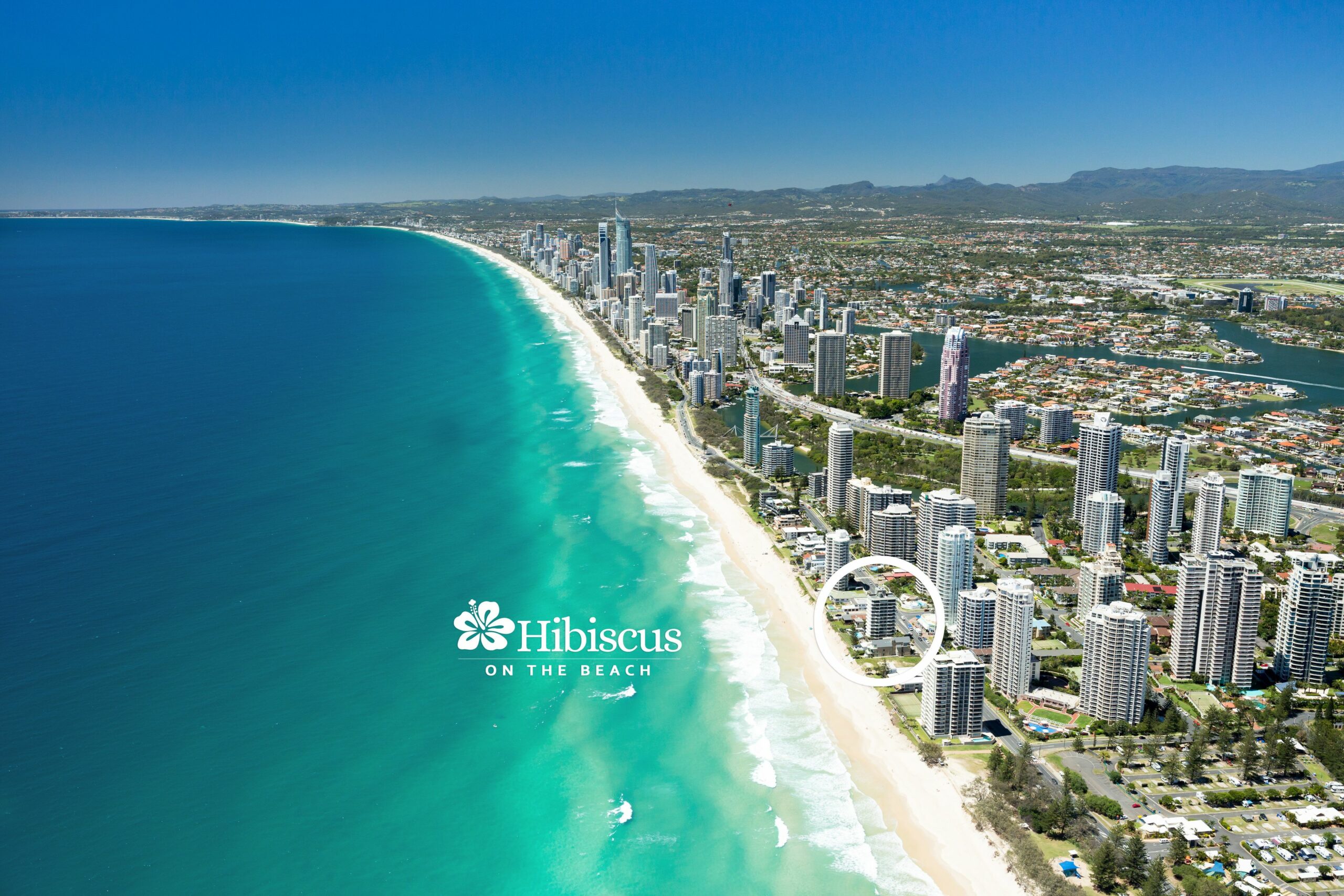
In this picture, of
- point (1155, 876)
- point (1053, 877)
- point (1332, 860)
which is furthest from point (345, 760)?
point (1332, 860)

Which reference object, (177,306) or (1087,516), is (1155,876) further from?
(177,306)

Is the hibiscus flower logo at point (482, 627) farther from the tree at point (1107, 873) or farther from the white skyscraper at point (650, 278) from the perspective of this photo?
the white skyscraper at point (650, 278)

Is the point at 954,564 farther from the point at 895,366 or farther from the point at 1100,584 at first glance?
the point at 895,366

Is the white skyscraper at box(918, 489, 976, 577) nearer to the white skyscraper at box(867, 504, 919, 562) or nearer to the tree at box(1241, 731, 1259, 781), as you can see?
the white skyscraper at box(867, 504, 919, 562)

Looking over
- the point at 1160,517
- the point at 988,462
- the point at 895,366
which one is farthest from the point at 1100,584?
the point at 895,366

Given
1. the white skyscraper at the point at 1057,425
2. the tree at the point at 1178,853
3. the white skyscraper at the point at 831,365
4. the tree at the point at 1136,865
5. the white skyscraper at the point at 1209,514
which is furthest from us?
the white skyscraper at the point at 831,365

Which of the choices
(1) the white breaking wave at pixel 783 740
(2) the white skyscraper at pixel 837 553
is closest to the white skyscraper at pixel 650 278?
(1) the white breaking wave at pixel 783 740
